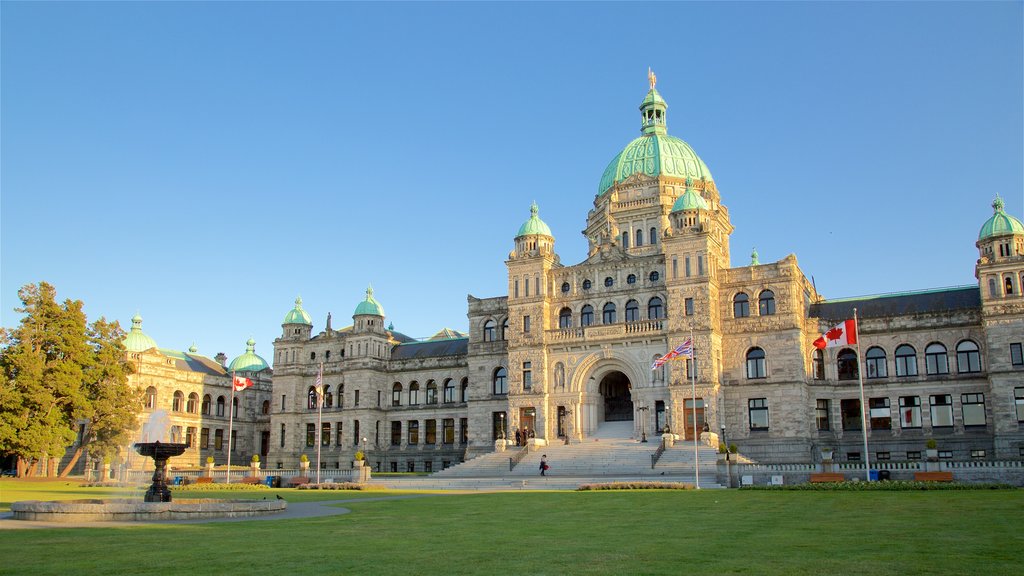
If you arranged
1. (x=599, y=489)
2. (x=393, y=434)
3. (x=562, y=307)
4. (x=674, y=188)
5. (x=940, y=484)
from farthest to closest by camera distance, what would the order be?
(x=393, y=434) < (x=674, y=188) < (x=562, y=307) < (x=599, y=489) < (x=940, y=484)

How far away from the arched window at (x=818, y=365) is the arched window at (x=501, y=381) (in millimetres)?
25293

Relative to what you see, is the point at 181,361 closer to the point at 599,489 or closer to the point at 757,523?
the point at 599,489

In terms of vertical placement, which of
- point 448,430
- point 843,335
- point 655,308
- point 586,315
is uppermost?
point 655,308

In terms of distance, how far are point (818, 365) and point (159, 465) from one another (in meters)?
48.4

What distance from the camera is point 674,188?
76.2 metres

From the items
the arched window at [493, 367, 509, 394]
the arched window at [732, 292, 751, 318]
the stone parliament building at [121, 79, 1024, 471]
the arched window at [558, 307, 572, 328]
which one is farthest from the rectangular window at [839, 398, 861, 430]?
the arched window at [493, 367, 509, 394]

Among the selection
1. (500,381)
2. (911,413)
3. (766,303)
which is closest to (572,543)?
(766,303)

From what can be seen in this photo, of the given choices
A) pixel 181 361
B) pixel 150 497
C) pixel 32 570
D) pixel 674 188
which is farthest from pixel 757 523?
pixel 181 361

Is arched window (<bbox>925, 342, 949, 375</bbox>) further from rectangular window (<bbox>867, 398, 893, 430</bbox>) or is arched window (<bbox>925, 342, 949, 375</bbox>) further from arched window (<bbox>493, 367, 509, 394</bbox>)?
arched window (<bbox>493, 367, 509, 394</bbox>)

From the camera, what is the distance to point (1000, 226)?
59.5 m

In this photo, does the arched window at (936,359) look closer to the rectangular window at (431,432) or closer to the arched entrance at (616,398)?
the arched entrance at (616,398)

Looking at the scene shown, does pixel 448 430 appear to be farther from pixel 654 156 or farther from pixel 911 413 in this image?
pixel 911 413

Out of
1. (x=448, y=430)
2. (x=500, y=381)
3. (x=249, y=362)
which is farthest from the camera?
(x=249, y=362)

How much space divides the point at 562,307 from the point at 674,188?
15235 mm
